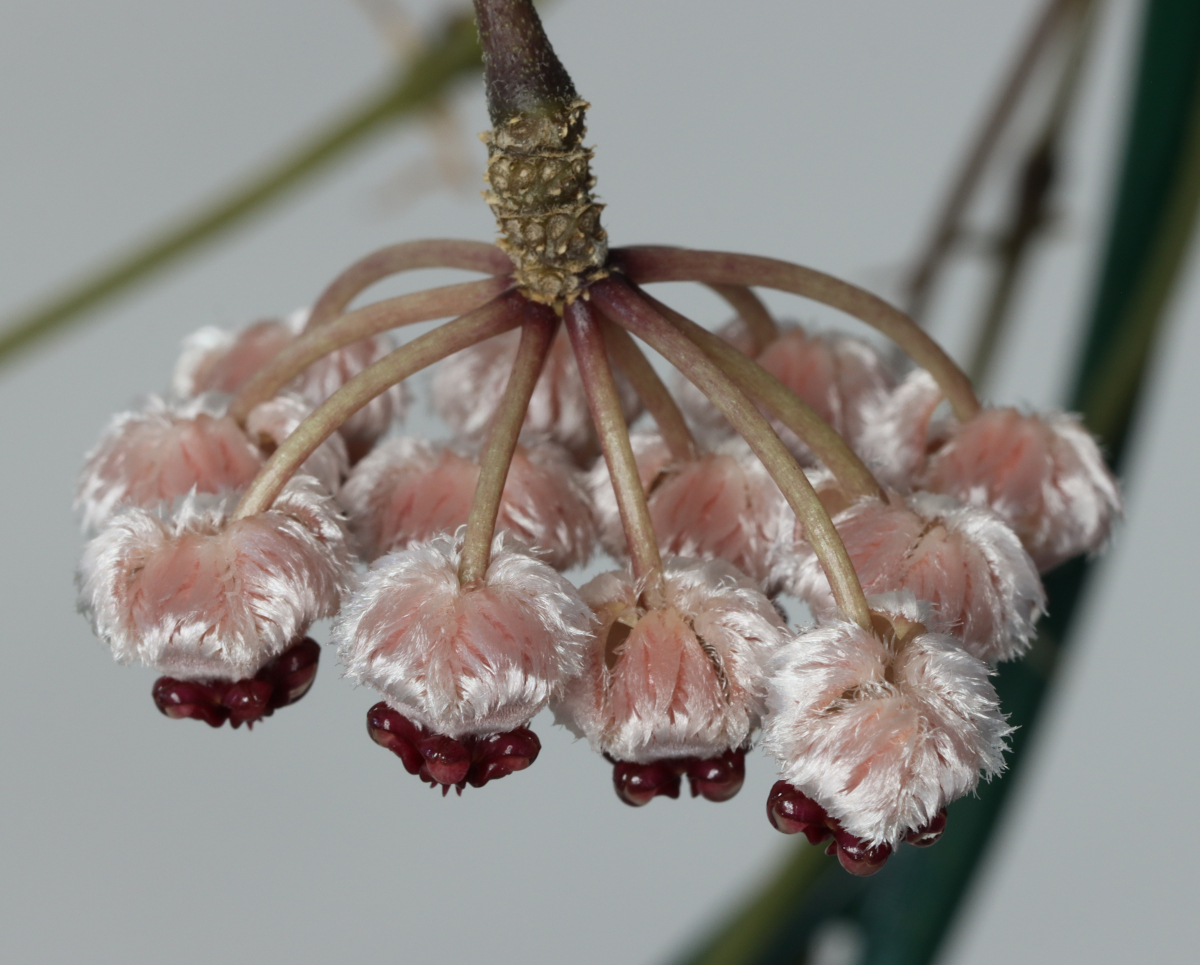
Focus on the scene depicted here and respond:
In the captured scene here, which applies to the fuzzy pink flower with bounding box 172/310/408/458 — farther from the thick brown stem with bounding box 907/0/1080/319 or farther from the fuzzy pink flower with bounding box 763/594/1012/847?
the thick brown stem with bounding box 907/0/1080/319

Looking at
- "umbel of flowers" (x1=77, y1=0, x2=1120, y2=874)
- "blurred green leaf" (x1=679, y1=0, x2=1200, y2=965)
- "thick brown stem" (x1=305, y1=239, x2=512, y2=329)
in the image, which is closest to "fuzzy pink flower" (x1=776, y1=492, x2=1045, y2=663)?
"umbel of flowers" (x1=77, y1=0, x2=1120, y2=874)

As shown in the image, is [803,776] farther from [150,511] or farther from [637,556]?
[150,511]

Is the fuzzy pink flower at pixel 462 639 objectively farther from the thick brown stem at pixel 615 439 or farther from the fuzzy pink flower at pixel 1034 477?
the fuzzy pink flower at pixel 1034 477

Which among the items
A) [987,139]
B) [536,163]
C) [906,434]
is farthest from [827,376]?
[987,139]

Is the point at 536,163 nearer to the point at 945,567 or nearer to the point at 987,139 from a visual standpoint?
the point at 945,567

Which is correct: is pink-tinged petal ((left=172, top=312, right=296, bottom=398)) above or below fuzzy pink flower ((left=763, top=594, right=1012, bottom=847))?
above

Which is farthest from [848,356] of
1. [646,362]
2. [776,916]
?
[776,916]

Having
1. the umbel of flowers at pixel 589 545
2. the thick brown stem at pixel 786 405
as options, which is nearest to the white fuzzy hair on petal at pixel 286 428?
the umbel of flowers at pixel 589 545
